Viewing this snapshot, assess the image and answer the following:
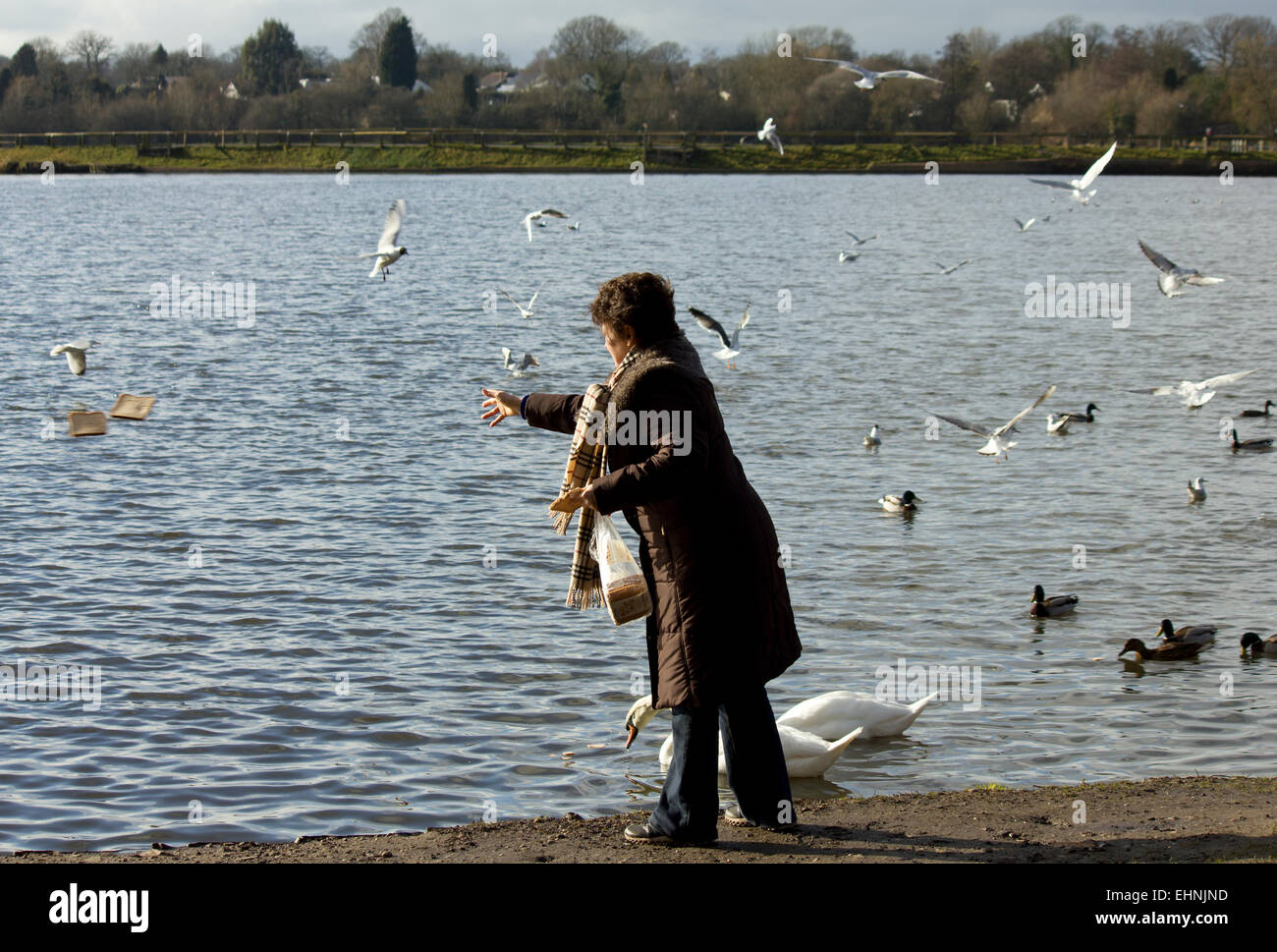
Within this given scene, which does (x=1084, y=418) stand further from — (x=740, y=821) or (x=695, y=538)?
(x=695, y=538)

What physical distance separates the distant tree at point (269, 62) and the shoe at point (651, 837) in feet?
388

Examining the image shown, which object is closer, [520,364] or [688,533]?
[688,533]

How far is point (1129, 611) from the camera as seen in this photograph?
9.45 metres

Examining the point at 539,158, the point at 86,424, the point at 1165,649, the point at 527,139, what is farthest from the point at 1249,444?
the point at 527,139

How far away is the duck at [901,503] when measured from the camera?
39.6 ft

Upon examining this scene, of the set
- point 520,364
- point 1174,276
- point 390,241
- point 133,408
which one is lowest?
point 133,408

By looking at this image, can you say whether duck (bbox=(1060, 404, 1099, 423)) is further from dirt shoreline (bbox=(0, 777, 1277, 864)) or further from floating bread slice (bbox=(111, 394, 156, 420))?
dirt shoreline (bbox=(0, 777, 1277, 864))

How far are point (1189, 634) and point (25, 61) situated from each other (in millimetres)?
124539

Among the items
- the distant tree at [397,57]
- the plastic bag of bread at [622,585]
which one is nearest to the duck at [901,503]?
the plastic bag of bread at [622,585]

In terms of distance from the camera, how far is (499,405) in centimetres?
539

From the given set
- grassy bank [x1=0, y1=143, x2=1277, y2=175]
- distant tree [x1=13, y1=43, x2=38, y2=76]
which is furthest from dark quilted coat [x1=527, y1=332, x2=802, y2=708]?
distant tree [x1=13, y1=43, x2=38, y2=76]

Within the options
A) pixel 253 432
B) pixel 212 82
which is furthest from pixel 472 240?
pixel 212 82

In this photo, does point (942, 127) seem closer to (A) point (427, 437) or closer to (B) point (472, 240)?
(B) point (472, 240)
